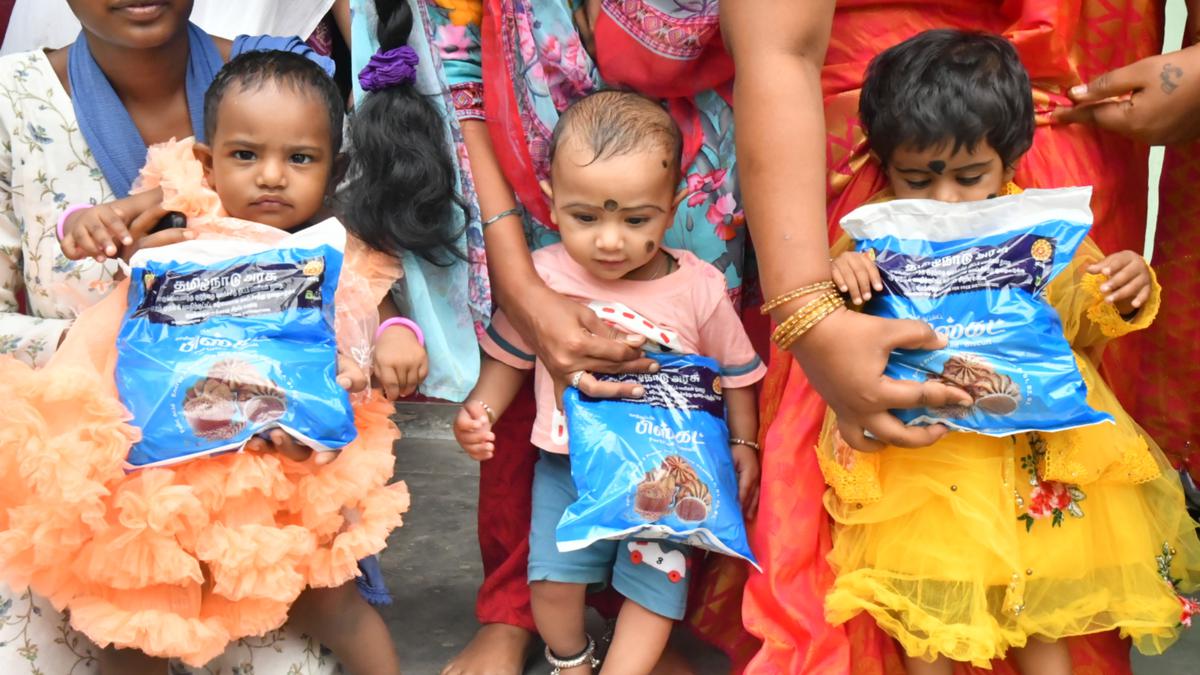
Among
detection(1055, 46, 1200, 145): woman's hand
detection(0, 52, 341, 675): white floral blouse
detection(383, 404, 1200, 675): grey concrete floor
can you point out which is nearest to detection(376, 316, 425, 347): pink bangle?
detection(0, 52, 341, 675): white floral blouse

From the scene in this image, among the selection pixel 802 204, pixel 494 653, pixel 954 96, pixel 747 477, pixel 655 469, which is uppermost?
pixel 954 96

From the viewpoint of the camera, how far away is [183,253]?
6.06ft

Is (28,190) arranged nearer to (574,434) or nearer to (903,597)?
(574,434)

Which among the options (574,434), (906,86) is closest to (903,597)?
(574,434)

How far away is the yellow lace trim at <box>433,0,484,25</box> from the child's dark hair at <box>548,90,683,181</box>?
285 millimetres

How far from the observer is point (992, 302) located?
1713 millimetres

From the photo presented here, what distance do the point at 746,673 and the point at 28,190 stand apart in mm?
1421

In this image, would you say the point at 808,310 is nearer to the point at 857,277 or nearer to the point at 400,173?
the point at 857,277

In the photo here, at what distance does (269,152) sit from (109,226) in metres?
0.27

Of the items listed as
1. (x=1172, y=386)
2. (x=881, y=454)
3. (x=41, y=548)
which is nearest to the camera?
(x=41, y=548)

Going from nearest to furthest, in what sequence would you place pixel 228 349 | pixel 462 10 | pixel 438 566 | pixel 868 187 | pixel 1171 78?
pixel 228 349, pixel 1171 78, pixel 868 187, pixel 462 10, pixel 438 566

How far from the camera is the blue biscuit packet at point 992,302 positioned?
5.52 feet

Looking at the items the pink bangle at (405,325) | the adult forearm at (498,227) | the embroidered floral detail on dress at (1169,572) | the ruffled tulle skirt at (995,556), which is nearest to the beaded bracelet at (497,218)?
the adult forearm at (498,227)

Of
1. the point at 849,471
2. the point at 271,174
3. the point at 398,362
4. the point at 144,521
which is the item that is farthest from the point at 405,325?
the point at 849,471
